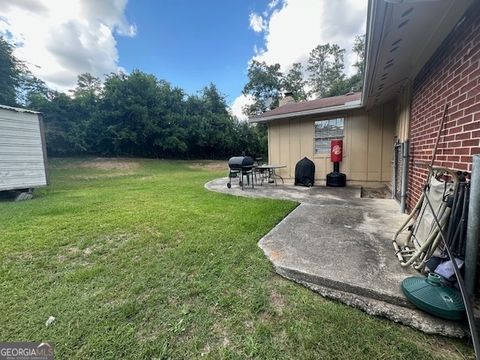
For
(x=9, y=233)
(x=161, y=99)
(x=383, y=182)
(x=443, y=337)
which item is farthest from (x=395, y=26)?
(x=161, y=99)

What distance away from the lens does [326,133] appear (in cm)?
669

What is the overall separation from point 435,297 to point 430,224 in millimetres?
750

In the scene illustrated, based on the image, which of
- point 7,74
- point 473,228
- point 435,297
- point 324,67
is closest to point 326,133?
point 473,228

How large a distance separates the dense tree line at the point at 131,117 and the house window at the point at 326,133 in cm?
1590

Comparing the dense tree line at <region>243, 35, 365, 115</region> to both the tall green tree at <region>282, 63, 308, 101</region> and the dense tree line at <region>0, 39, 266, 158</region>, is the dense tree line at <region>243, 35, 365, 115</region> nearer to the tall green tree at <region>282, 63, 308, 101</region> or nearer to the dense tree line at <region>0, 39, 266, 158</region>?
the tall green tree at <region>282, 63, 308, 101</region>

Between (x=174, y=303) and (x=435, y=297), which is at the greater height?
(x=435, y=297)

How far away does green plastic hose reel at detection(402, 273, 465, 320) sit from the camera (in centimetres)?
129

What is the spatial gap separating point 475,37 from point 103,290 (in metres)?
3.74

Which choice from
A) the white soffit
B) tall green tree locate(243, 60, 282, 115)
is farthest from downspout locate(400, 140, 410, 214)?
tall green tree locate(243, 60, 282, 115)

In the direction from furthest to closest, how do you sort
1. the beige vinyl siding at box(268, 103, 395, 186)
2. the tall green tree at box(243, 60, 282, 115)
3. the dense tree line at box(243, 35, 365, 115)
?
1. the tall green tree at box(243, 60, 282, 115)
2. the dense tree line at box(243, 35, 365, 115)
3. the beige vinyl siding at box(268, 103, 395, 186)

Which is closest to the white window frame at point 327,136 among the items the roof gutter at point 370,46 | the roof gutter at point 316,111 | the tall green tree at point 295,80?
the roof gutter at point 316,111

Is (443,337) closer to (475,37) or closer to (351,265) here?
(351,265)

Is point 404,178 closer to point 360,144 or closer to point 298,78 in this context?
point 360,144

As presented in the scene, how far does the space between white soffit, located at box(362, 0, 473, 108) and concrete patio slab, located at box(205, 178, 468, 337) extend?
210 cm
